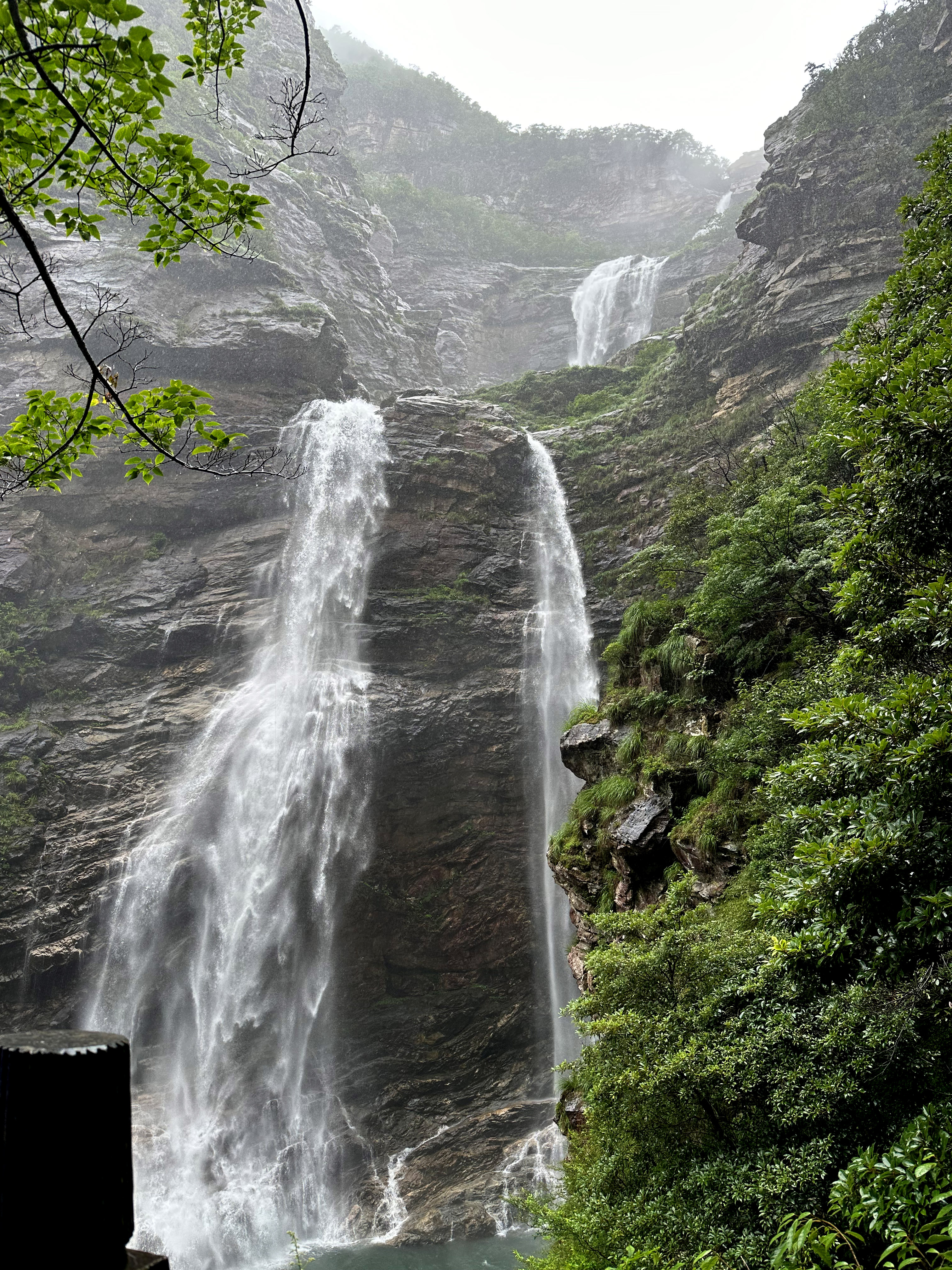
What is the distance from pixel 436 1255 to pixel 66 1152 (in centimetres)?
1824

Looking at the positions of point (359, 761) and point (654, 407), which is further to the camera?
point (654, 407)

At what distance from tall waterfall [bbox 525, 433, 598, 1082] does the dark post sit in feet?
62.4

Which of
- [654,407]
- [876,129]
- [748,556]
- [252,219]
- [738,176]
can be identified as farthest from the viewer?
[738,176]

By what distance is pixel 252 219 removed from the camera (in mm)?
3855

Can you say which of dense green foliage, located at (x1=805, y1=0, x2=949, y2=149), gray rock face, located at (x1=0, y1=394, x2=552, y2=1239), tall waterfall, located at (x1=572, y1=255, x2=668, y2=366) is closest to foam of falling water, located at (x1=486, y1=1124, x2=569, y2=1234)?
gray rock face, located at (x1=0, y1=394, x2=552, y2=1239)

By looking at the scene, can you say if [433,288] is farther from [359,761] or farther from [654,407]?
[359,761]

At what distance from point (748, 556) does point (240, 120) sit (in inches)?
1835

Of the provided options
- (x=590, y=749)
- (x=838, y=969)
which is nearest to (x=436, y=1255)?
(x=590, y=749)

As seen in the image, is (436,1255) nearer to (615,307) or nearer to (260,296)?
(260,296)

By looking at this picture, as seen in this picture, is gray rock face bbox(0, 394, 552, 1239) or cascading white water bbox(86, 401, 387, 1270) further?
gray rock face bbox(0, 394, 552, 1239)

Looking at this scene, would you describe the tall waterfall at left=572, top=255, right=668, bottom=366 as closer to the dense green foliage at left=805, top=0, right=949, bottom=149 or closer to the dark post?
the dense green foliage at left=805, top=0, right=949, bottom=149

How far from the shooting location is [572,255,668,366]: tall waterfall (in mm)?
42062

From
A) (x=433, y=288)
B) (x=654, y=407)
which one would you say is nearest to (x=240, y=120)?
(x=433, y=288)

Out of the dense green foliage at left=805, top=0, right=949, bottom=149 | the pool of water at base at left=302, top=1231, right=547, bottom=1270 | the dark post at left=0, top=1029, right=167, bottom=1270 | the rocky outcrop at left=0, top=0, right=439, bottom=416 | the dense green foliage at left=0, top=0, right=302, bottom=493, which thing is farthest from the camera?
the rocky outcrop at left=0, top=0, right=439, bottom=416
